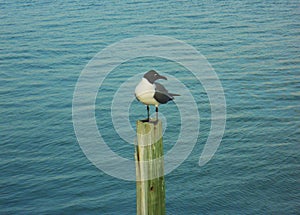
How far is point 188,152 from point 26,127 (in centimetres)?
434

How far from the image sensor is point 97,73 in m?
19.2

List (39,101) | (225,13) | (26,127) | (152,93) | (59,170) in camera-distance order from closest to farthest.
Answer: (152,93) → (59,170) → (26,127) → (39,101) → (225,13)

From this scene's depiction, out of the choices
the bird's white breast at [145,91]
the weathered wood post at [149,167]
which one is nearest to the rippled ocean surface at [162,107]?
the bird's white breast at [145,91]

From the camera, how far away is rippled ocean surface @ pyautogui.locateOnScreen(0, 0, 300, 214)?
1238 centimetres

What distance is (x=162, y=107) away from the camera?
53.9 ft

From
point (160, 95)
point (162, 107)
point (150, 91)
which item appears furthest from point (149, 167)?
point (162, 107)

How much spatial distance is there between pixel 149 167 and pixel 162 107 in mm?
9955

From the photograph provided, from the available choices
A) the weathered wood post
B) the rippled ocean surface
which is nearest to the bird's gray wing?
the weathered wood post

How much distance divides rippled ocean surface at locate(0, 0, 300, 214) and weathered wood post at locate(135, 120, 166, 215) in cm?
515

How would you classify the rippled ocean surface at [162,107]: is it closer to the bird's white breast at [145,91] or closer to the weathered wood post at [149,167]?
the bird's white breast at [145,91]

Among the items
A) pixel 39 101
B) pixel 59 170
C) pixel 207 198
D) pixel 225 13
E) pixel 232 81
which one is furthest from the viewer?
pixel 225 13

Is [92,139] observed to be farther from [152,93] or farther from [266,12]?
[266,12]

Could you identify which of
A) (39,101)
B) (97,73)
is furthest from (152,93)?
(97,73)

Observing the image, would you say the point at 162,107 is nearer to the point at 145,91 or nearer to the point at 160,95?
the point at 160,95
